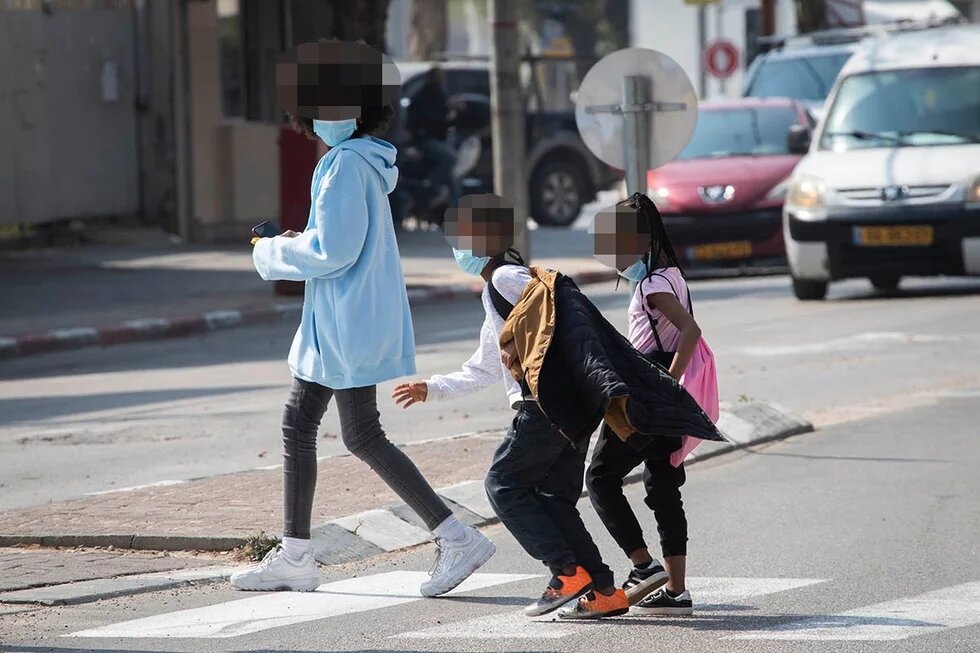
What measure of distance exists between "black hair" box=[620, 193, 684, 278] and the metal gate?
16566 millimetres

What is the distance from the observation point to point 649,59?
9.77 metres

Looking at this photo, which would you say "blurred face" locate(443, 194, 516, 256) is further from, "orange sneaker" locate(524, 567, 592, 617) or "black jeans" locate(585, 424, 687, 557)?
"orange sneaker" locate(524, 567, 592, 617)

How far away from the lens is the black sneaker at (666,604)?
6016 mm

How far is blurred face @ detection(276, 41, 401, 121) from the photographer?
629 cm

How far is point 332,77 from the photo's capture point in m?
6.30

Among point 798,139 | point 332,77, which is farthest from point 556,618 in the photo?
point 798,139

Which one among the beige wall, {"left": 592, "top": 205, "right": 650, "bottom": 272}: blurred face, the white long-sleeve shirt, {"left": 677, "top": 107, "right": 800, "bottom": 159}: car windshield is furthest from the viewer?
the beige wall

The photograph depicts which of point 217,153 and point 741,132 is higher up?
point 741,132

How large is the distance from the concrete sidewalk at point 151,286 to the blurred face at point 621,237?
965 centimetres

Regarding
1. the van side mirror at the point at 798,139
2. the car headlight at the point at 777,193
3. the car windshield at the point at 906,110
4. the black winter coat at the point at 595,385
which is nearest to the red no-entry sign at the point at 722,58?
the car headlight at the point at 777,193

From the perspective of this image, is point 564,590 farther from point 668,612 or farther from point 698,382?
point 698,382

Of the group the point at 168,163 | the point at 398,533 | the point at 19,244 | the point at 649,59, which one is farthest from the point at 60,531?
the point at 168,163

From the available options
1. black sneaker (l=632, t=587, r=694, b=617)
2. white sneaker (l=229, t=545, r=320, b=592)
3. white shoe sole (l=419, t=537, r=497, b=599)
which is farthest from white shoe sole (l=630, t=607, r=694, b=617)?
white sneaker (l=229, t=545, r=320, b=592)

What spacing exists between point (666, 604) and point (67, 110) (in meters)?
17.9
